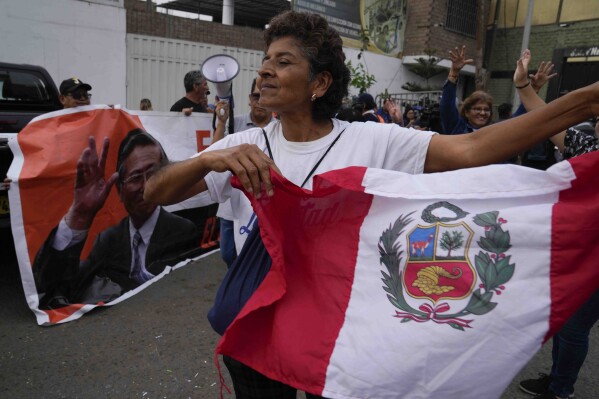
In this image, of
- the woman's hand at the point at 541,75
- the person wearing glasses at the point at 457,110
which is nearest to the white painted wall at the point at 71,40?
the person wearing glasses at the point at 457,110

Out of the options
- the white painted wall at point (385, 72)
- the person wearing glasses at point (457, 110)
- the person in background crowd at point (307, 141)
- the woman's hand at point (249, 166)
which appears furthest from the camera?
the white painted wall at point (385, 72)

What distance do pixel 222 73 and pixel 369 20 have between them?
13434 millimetres

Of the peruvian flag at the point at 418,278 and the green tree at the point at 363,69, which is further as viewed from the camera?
the green tree at the point at 363,69

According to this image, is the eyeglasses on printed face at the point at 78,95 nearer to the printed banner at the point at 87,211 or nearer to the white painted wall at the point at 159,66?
the printed banner at the point at 87,211

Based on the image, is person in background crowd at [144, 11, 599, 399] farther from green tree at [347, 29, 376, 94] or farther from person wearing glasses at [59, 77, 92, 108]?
green tree at [347, 29, 376, 94]

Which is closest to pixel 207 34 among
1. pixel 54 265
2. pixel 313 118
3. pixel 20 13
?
pixel 20 13

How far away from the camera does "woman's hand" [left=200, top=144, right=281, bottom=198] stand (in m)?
1.47

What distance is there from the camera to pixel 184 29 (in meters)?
12.1

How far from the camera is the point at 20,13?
942cm

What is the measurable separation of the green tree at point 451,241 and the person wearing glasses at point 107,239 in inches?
108

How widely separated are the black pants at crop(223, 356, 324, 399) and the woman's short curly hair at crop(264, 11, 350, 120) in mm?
926

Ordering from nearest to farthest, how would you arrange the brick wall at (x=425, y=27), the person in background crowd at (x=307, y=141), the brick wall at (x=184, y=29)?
the person in background crowd at (x=307, y=141) < the brick wall at (x=184, y=29) < the brick wall at (x=425, y=27)

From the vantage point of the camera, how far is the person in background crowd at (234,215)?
72.6 inches

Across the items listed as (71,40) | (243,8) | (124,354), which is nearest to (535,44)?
(243,8)
